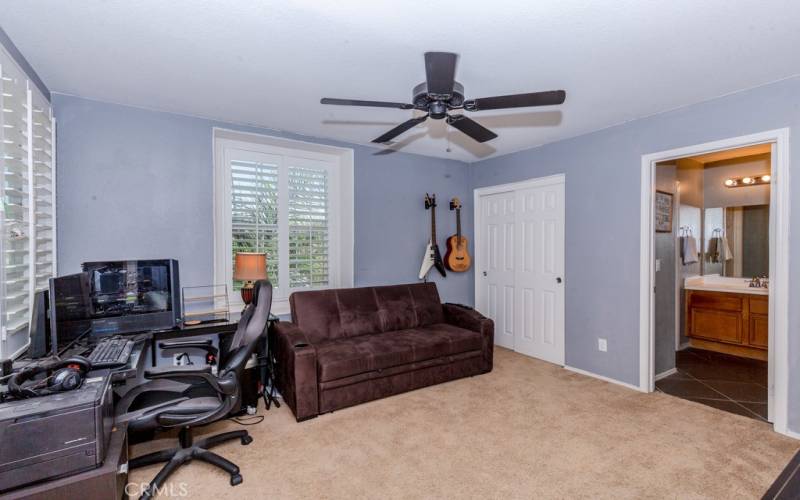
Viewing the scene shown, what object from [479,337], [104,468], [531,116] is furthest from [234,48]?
[479,337]

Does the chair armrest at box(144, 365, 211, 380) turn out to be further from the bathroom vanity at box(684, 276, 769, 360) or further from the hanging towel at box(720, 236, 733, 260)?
the hanging towel at box(720, 236, 733, 260)

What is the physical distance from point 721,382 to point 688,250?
1700mm

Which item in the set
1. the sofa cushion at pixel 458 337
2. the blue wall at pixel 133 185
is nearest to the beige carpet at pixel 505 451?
the sofa cushion at pixel 458 337

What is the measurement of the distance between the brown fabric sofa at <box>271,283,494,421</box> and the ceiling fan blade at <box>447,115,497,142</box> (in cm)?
184

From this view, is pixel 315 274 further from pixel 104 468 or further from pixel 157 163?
pixel 104 468

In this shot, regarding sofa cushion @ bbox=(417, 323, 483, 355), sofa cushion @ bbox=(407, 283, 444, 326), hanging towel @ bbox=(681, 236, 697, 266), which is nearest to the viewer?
sofa cushion @ bbox=(417, 323, 483, 355)

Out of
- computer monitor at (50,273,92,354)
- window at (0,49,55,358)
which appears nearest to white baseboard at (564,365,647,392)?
computer monitor at (50,273,92,354)

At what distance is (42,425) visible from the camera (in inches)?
52.1

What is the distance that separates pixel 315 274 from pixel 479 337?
1850 mm

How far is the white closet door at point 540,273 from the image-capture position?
4145 millimetres

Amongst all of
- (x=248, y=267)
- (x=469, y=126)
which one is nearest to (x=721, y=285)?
(x=469, y=126)

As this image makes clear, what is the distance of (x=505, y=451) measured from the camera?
2412 mm

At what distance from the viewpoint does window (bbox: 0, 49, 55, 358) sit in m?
1.92

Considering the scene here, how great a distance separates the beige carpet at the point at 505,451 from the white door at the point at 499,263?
1.54 m
